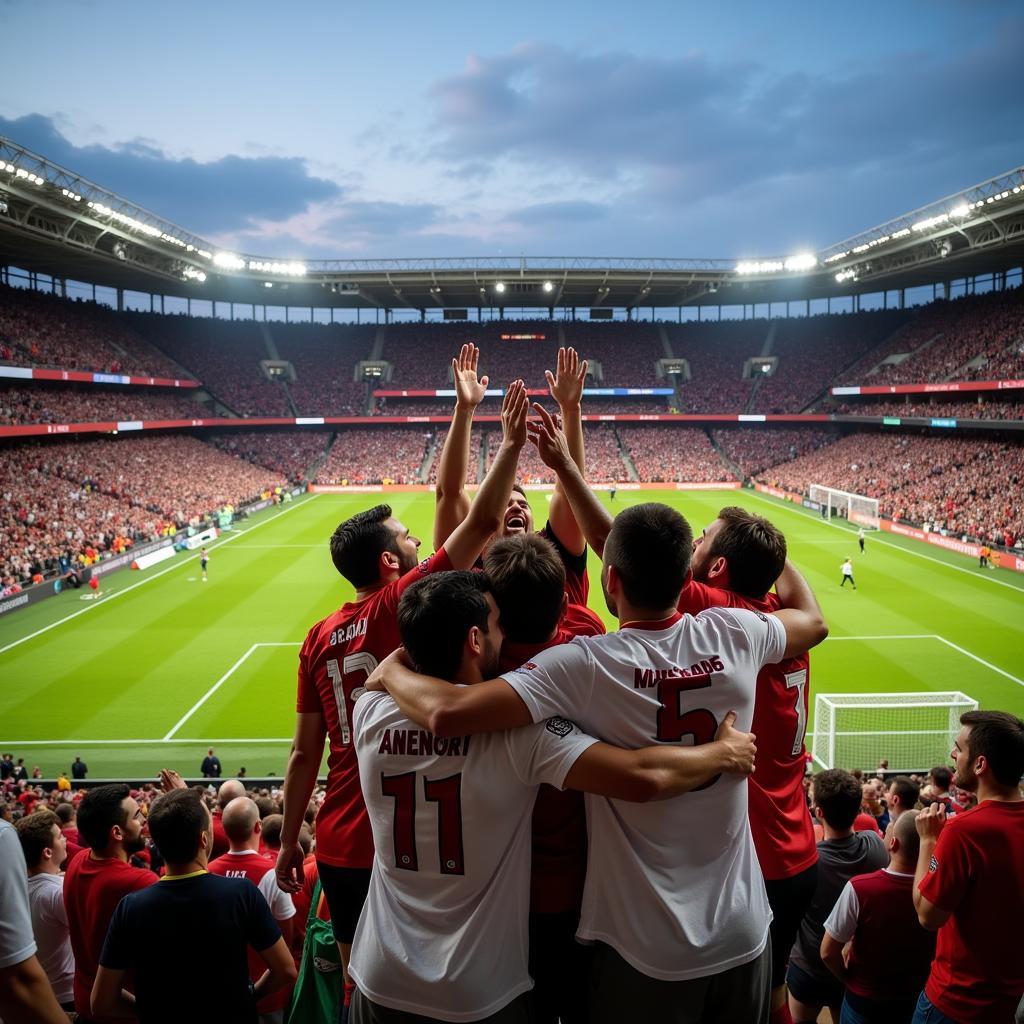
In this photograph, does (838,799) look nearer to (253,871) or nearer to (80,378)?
(253,871)

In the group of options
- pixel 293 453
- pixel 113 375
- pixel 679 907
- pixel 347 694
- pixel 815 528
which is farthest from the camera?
pixel 293 453

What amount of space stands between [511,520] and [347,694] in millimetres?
1717

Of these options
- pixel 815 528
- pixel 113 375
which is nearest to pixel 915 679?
pixel 815 528

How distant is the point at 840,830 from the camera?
5.16m

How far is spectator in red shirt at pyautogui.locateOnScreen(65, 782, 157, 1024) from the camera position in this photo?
14.6ft

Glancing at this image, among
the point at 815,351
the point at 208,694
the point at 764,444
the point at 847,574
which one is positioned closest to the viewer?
the point at 208,694

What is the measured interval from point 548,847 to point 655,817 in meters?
0.49

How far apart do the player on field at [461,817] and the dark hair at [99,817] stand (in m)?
2.40

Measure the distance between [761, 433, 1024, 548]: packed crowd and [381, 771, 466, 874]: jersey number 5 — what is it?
3758cm

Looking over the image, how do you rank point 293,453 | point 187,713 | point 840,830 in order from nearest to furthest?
point 840,830, point 187,713, point 293,453

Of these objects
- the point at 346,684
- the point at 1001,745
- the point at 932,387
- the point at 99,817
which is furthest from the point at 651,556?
the point at 932,387

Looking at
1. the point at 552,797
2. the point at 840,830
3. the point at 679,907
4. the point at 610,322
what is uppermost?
the point at 610,322

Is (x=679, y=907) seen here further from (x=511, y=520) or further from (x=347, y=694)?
(x=511, y=520)

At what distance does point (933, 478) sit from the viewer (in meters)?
46.0
